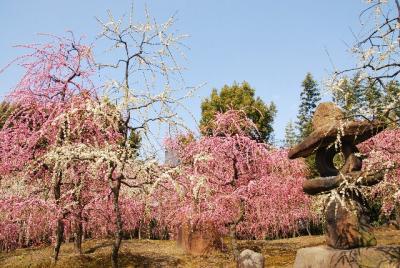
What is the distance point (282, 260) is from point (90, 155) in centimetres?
948

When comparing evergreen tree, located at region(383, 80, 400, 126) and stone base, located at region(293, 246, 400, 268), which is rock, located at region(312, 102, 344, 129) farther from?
evergreen tree, located at region(383, 80, 400, 126)

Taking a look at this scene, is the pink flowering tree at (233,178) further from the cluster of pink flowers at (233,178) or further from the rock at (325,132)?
the rock at (325,132)

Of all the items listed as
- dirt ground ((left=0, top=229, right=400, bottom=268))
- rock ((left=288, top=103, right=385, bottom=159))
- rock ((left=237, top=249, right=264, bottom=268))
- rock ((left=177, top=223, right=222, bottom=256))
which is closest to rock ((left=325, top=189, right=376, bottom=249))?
rock ((left=288, top=103, right=385, bottom=159))

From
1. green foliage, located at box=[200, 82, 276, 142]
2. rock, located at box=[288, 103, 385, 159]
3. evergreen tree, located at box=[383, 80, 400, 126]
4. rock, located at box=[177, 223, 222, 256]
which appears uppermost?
green foliage, located at box=[200, 82, 276, 142]

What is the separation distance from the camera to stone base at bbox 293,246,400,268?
8.34m

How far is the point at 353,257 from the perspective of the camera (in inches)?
344

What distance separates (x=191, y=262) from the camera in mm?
14750

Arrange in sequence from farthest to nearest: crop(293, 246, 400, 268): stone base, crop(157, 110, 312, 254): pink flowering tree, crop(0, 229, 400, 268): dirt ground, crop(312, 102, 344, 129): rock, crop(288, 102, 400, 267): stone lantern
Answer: crop(157, 110, 312, 254): pink flowering tree < crop(0, 229, 400, 268): dirt ground < crop(312, 102, 344, 129): rock < crop(288, 102, 400, 267): stone lantern < crop(293, 246, 400, 268): stone base

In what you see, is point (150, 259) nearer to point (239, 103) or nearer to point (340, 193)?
point (340, 193)

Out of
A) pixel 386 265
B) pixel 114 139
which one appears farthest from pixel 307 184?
pixel 114 139

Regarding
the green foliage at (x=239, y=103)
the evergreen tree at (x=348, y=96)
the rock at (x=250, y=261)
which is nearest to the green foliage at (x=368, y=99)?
the evergreen tree at (x=348, y=96)

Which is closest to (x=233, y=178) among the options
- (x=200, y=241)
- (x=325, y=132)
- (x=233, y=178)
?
(x=233, y=178)

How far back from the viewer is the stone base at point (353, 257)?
8336 millimetres

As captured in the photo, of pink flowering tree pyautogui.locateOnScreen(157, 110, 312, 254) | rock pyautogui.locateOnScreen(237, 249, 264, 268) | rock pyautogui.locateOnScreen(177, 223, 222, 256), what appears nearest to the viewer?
rock pyautogui.locateOnScreen(237, 249, 264, 268)
